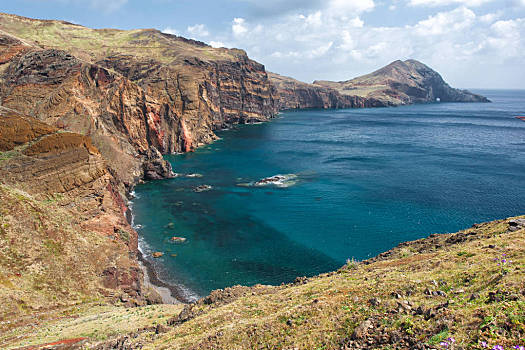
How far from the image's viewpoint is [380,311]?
15234 mm

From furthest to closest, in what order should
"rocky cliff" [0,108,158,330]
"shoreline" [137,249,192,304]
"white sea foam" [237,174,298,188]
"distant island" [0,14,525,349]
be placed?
"white sea foam" [237,174,298,188]
"shoreline" [137,249,192,304]
"rocky cliff" [0,108,158,330]
"distant island" [0,14,525,349]

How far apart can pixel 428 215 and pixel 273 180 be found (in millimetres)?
36775

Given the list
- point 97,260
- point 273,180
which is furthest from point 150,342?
point 273,180

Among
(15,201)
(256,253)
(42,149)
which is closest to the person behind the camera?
(15,201)

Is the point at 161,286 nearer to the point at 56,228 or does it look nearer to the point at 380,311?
the point at 56,228

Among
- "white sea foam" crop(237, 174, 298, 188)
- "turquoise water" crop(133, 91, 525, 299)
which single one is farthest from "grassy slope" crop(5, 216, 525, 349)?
"white sea foam" crop(237, 174, 298, 188)

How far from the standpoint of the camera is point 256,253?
162 ft

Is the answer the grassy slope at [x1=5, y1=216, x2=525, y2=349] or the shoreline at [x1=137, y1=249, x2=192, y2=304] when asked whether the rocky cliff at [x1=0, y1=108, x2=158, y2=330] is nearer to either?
the shoreline at [x1=137, y1=249, x2=192, y2=304]

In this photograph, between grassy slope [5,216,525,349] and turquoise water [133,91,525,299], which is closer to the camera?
grassy slope [5,216,525,349]

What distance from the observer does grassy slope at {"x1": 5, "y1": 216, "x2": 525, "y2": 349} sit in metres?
12.1

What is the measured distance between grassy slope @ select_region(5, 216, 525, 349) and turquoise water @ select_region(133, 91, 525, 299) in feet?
66.7

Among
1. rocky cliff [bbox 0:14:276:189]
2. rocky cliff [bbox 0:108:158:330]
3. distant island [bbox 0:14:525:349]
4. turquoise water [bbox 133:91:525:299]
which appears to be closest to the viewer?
distant island [bbox 0:14:525:349]

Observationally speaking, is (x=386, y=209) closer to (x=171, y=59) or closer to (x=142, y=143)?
(x=142, y=143)

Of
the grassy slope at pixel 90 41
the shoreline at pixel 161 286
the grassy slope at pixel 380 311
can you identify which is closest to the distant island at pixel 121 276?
the grassy slope at pixel 380 311
